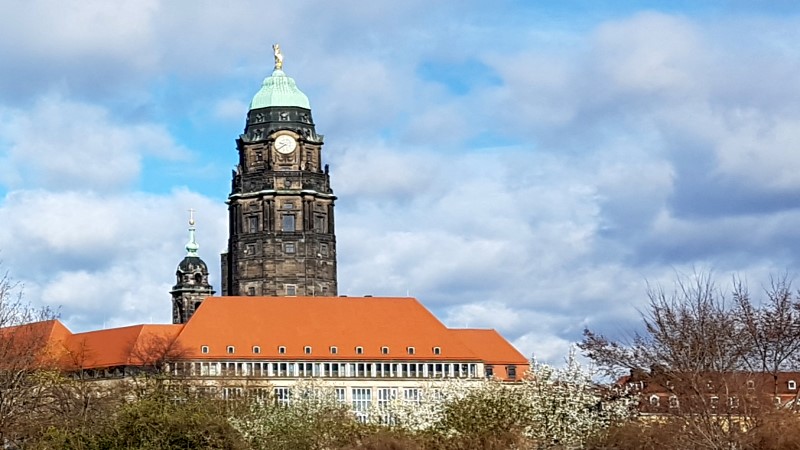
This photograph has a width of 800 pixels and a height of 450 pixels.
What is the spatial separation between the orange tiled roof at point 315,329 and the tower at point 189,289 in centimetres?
2527

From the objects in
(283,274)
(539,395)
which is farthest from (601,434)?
(283,274)

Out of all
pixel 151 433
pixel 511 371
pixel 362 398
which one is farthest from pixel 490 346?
pixel 151 433

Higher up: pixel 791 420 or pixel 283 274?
pixel 283 274

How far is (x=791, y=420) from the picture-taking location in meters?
58.8

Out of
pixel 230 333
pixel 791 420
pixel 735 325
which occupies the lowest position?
pixel 791 420

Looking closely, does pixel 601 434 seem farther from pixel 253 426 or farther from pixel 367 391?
pixel 367 391

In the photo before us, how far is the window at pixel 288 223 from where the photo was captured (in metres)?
147

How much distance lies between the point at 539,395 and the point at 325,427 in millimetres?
10036

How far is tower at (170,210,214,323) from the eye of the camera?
15912cm

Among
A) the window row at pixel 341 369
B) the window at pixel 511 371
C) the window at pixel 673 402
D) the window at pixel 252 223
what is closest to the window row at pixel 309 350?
the window row at pixel 341 369

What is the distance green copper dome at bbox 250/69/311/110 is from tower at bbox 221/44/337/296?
0.29 feet

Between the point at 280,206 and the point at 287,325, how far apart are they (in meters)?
17.7

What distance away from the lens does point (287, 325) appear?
13225cm

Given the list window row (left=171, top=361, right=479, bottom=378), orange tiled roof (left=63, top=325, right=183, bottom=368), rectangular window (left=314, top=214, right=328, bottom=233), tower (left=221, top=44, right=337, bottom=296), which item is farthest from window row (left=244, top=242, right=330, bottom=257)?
window row (left=171, top=361, right=479, bottom=378)
